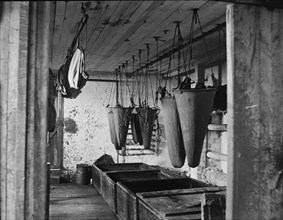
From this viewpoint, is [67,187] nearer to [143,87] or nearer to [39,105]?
[143,87]

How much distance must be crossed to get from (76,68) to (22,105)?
4.62ft

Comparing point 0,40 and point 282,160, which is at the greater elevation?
point 0,40

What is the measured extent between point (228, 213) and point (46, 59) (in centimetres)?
132

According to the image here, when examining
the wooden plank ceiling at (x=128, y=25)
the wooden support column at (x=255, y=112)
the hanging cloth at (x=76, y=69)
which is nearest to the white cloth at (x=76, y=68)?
the hanging cloth at (x=76, y=69)

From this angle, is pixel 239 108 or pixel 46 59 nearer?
pixel 46 59

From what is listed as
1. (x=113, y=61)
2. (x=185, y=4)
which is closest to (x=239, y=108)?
(x=185, y=4)

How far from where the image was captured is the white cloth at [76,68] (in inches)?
110

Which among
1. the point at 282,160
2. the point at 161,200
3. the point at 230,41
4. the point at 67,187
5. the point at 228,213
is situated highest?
the point at 230,41

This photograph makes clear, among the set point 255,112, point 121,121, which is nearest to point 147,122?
point 121,121

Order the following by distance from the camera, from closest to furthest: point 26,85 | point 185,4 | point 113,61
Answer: point 26,85, point 185,4, point 113,61

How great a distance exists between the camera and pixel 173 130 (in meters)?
2.68

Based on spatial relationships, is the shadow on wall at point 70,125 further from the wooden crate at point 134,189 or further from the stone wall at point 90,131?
the wooden crate at point 134,189

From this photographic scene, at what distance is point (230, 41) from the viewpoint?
6.17ft

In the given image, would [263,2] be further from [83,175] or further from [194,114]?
[83,175]
